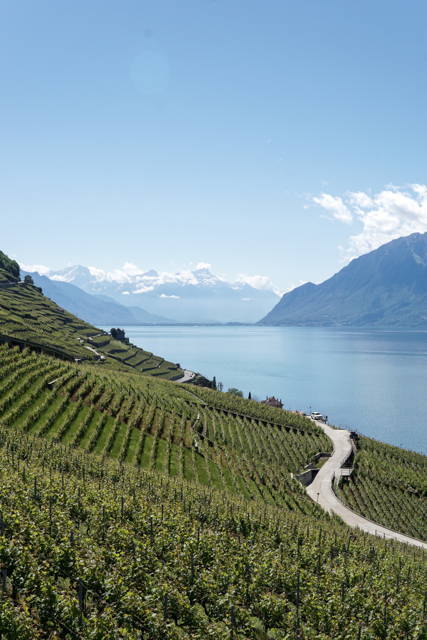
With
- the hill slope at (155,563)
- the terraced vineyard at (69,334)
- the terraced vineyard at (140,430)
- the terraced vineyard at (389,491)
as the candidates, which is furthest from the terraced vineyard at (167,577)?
the terraced vineyard at (69,334)

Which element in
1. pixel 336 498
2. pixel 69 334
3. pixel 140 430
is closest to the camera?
pixel 140 430

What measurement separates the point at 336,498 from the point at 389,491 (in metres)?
12.4

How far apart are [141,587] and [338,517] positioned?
147 feet

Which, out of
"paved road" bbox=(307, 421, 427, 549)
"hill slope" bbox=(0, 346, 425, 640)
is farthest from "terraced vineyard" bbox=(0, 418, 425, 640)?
"paved road" bbox=(307, 421, 427, 549)

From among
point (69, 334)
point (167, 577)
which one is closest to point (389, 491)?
point (167, 577)

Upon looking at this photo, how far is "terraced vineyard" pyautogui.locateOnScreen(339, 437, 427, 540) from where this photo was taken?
6244cm

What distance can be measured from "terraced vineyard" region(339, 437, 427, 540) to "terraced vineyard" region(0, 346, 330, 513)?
9.24 meters

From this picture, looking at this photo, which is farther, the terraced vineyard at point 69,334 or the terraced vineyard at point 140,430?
the terraced vineyard at point 69,334

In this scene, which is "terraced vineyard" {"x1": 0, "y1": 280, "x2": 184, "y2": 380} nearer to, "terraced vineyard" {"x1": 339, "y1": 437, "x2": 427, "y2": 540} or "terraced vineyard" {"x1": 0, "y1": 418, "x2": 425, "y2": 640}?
"terraced vineyard" {"x1": 339, "y1": 437, "x2": 427, "y2": 540}

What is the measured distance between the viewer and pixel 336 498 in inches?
2586

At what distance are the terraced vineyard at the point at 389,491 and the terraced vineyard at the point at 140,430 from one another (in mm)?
9241

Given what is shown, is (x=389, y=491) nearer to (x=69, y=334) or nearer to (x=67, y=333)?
(x=67, y=333)

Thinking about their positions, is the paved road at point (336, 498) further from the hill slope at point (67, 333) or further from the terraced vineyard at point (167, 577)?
the hill slope at point (67, 333)

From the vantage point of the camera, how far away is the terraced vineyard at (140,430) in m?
52.8
